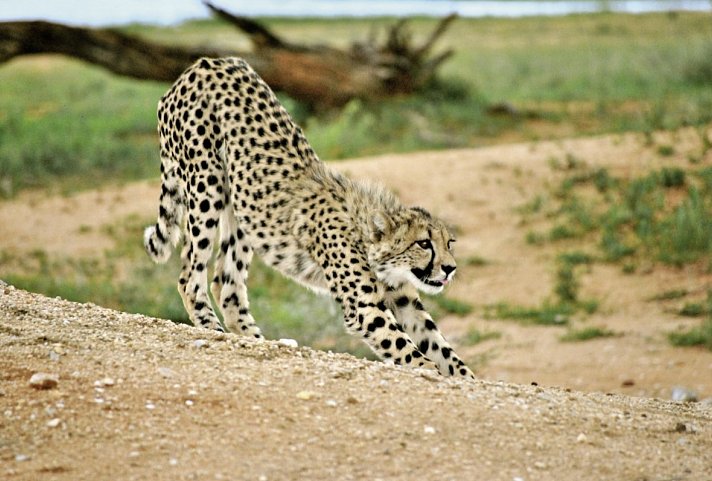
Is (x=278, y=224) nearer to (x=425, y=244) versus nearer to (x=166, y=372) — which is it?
(x=425, y=244)

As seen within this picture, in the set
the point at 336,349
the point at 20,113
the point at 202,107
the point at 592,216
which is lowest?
the point at 20,113

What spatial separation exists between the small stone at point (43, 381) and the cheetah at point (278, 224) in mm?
1633

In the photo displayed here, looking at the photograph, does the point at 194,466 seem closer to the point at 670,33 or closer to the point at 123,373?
the point at 123,373

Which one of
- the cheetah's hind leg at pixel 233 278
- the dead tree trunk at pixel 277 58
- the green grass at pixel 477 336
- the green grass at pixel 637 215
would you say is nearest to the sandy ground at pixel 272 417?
the cheetah's hind leg at pixel 233 278

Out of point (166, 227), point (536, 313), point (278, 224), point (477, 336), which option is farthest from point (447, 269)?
point (536, 313)

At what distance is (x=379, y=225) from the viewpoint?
547 cm

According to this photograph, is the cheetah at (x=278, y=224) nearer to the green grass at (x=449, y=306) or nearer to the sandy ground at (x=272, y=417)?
the sandy ground at (x=272, y=417)

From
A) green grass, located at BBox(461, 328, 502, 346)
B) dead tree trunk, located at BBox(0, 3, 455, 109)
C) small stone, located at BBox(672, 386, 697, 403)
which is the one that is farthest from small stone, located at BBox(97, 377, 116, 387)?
dead tree trunk, located at BBox(0, 3, 455, 109)

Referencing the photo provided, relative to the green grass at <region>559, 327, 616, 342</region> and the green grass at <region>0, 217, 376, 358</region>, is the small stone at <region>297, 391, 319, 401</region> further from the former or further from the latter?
the green grass at <region>559, 327, 616, 342</region>

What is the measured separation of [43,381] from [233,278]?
2326 mm

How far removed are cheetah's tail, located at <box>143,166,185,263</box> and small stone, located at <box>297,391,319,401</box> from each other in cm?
224

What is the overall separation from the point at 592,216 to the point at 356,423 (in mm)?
6061

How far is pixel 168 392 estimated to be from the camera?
404cm

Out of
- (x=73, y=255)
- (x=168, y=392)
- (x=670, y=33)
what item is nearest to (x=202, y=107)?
(x=168, y=392)
